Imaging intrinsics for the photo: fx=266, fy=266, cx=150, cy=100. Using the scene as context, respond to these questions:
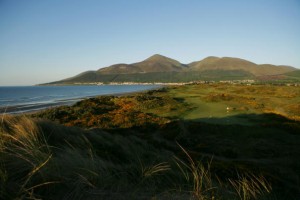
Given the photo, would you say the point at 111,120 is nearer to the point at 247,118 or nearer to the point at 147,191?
the point at 247,118

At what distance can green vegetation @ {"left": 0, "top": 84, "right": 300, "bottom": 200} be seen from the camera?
3.64 metres

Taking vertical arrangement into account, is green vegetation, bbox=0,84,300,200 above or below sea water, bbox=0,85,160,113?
above

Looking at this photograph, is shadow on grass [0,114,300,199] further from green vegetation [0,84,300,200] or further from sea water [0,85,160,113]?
sea water [0,85,160,113]

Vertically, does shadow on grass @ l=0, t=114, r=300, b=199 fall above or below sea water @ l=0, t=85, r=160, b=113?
above

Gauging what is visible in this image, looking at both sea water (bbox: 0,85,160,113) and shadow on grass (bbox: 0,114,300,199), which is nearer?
shadow on grass (bbox: 0,114,300,199)

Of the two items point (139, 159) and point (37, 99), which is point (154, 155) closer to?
point (139, 159)

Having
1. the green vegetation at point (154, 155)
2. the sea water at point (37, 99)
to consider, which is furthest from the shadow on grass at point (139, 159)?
the sea water at point (37, 99)

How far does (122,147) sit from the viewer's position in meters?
8.83

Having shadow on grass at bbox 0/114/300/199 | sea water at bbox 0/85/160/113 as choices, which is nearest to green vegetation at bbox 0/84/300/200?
shadow on grass at bbox 0/114/300/199

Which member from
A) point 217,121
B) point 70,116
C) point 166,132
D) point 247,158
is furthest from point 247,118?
point 70,116

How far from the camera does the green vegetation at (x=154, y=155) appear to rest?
364 centimetres

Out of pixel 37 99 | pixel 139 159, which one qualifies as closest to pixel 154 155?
pixel 139 159

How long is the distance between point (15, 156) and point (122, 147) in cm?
495

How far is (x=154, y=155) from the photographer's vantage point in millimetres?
8195
